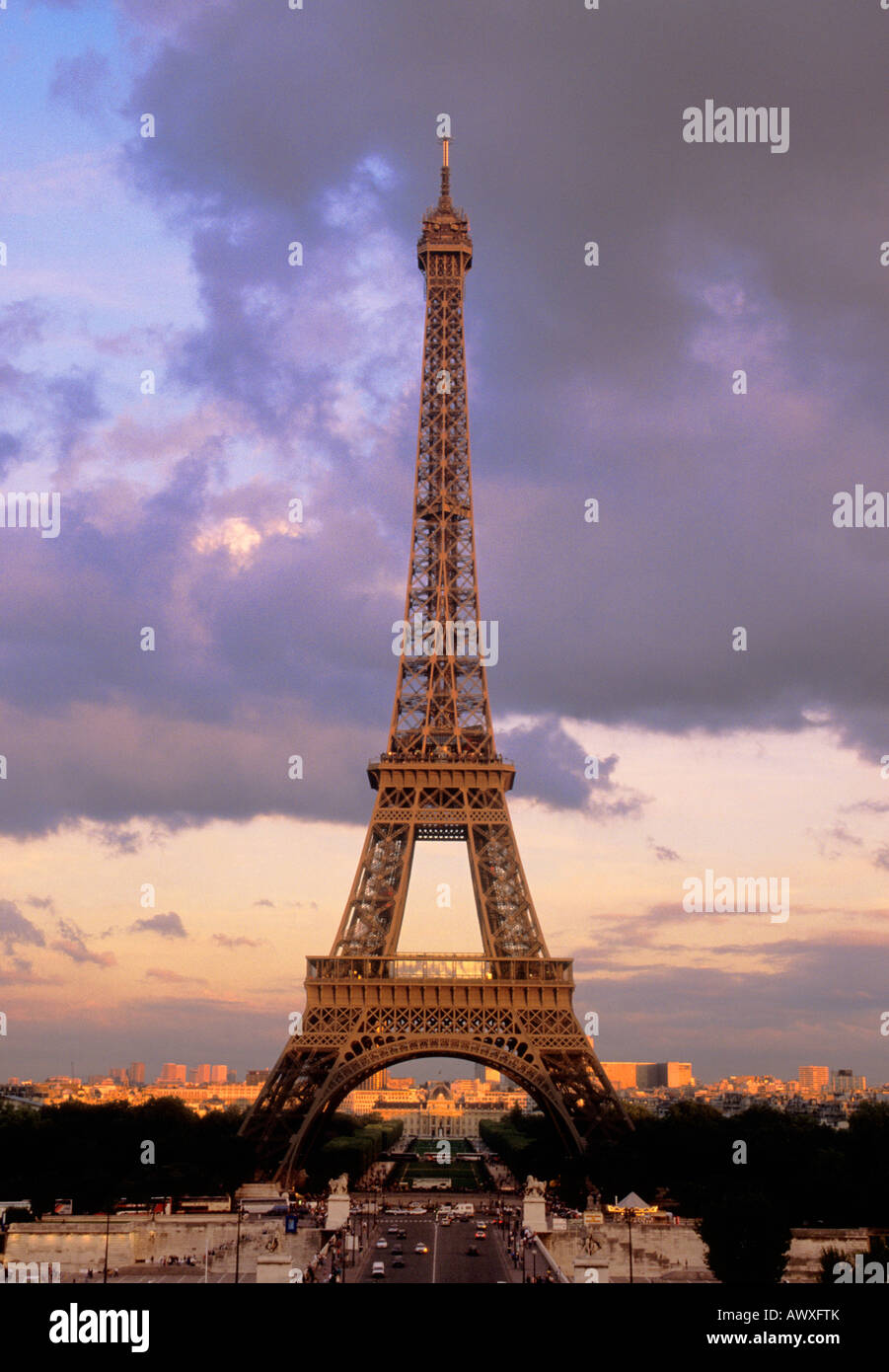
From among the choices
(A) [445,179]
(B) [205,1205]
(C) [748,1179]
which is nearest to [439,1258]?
(B) [205,1205]

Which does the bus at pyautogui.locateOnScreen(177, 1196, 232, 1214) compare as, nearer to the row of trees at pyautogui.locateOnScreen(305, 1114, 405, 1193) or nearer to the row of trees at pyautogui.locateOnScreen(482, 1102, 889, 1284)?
the row of trees at pyautogui.locateOnScreen(482, 1102, 889, 1284)

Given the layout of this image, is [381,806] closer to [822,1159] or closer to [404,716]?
[404,716]

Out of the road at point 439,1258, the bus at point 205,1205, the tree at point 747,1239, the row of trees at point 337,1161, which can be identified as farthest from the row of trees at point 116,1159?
the tree at point 747,1239

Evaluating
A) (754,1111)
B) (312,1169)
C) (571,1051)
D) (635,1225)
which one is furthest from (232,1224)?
(754,1111)

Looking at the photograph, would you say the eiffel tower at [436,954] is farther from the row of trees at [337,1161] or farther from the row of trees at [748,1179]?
the row of trees at [337,1161]

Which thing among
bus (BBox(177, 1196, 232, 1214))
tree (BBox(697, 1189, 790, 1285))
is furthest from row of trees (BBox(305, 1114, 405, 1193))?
tree (BBox(697, 1189, 790, 1285))

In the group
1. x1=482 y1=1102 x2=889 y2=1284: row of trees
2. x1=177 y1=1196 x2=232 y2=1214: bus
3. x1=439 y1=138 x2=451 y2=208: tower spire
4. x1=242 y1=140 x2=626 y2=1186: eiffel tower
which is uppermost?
x1=439 y1=138 x2=451 y2=208: tower spire
